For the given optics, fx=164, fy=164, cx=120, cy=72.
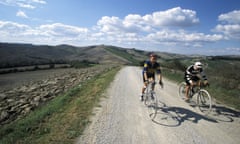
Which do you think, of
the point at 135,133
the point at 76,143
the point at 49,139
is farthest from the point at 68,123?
the point at 135,133

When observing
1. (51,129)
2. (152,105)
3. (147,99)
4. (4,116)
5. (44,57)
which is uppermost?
(44,57)

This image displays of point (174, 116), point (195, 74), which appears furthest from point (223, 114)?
point (174, 116)

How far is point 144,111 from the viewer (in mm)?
6684

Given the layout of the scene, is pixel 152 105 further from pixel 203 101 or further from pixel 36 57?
pixel 36 57

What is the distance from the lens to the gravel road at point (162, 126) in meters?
4.49

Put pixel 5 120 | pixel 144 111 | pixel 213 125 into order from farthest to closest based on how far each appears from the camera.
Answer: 1. pixel 5 120
2. pixel 144 111
3. pixel 213 125

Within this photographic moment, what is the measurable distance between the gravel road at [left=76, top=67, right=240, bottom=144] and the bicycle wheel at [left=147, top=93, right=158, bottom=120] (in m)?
0.17

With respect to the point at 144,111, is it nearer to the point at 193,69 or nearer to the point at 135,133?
the point at 135,133

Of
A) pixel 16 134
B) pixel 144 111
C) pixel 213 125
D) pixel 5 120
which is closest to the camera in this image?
pixel 16 134

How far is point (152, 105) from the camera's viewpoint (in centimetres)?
696

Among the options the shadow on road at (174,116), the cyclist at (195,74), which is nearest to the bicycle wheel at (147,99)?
the shadow on road at (174,116)

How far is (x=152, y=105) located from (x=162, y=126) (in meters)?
1.68

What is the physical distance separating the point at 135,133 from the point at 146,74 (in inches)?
113

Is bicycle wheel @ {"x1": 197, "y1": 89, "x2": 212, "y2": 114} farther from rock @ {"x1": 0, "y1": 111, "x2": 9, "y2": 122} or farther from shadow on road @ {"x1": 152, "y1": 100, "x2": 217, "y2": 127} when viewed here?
rock @ {"x1": 0, "y1": 111, "x2": 9, "y2": 122}
